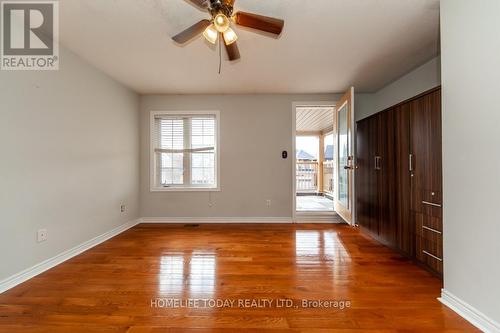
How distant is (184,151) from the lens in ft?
13.8

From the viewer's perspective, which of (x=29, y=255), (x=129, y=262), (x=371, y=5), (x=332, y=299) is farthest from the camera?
(x=129, y=262)

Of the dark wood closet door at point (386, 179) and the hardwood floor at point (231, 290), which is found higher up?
the dark wood closet door at point (386, 179)

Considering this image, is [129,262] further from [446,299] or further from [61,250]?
[446,299]

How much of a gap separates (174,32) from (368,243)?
333 centimetres

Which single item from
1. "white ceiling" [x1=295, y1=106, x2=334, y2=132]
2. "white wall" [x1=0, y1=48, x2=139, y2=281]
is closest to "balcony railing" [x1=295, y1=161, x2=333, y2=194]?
"white ceiling" [x1=295, y1=106, x2=334, y2=132]

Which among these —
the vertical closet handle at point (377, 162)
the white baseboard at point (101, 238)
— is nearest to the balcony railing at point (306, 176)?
the white baseboard at point (101, 238)

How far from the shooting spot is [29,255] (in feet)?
6.77

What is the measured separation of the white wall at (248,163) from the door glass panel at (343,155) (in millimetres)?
710

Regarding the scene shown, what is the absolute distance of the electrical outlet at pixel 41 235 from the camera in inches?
84.7

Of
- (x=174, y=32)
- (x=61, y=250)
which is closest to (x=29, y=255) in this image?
(x=61, y=250)

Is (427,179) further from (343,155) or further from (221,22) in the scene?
(221,22)

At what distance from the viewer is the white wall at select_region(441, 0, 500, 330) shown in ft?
4.36

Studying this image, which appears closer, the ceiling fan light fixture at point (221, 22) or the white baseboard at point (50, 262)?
the ceiling fan light fixture at point (221, 22)

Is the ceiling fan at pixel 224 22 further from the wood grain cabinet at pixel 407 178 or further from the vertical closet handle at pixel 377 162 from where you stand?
the vertical closet handle at pixel 377 162
